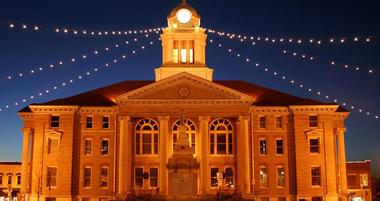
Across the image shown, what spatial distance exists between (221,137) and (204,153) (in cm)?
398

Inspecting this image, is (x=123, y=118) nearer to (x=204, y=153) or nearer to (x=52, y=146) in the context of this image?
(x=52, y=146)

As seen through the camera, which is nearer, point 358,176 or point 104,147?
point 104,147

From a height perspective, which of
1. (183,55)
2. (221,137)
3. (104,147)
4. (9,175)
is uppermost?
(183,55)

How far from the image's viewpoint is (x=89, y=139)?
5862 cm

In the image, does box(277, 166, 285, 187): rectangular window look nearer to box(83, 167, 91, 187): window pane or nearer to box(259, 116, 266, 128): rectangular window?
box(259, 116, 266, 128): rectangular window

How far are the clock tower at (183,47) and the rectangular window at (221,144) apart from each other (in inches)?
338

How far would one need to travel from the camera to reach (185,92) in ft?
187

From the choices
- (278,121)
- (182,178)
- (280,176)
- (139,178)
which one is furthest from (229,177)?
(182,178)

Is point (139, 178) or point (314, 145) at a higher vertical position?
point (314, 145)

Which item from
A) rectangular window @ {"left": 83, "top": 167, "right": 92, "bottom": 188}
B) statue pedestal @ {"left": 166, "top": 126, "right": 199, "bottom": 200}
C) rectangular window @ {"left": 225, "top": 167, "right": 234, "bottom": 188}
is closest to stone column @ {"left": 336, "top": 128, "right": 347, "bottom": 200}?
rectangular window @ {"left": 225, "top": 167, "right": 234, "bottom": 188}

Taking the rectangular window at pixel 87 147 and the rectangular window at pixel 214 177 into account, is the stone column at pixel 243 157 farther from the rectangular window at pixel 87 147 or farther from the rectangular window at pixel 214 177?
the rectangular window at pixel 87 147

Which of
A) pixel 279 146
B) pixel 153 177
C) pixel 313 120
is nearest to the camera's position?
pixel 153 177

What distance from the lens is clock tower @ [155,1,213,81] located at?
6486 cm

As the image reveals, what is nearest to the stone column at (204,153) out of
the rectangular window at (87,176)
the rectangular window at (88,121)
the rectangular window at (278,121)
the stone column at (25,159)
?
the rectangular window at (278,121)
